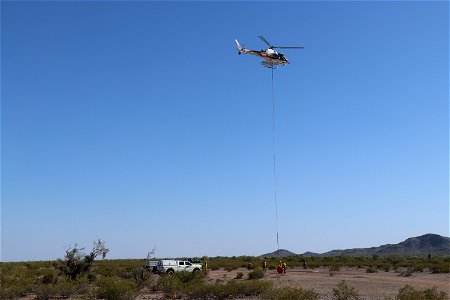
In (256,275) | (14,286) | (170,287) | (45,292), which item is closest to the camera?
(45,292)

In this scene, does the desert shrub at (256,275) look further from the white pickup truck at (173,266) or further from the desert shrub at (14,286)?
the desert shrub at (14,286)

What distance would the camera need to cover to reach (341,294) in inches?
1040

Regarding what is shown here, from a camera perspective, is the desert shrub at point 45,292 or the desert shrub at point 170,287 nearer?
the desert shrub at point 45,292

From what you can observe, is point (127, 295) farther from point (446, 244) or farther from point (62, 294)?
point (446, 244)

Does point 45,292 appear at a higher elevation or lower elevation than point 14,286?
lower

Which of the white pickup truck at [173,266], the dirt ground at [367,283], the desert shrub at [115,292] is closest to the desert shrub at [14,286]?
the desert shrub at [115,292]

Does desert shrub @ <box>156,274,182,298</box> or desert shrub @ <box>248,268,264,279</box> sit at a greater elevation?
desert shrub @ <box>156,274,182,298</box>

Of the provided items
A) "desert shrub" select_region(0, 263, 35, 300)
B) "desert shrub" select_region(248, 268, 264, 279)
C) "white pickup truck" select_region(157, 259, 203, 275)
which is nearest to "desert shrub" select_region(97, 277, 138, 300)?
"desert shrub" select_region(0, 263, 35, 300)

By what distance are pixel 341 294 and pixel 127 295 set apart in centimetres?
1120

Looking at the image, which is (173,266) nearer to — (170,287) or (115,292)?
(170,287)

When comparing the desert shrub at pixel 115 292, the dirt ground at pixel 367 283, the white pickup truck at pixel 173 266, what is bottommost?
the dirt ground at pixel 367 283

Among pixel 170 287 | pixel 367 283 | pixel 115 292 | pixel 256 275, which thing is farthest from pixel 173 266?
pixel 115 292

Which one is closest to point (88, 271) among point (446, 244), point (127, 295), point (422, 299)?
point (127, 295)

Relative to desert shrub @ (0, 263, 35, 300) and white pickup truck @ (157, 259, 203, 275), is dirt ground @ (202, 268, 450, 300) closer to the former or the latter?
white pickup truck @ (157, 259, 203, 275)
